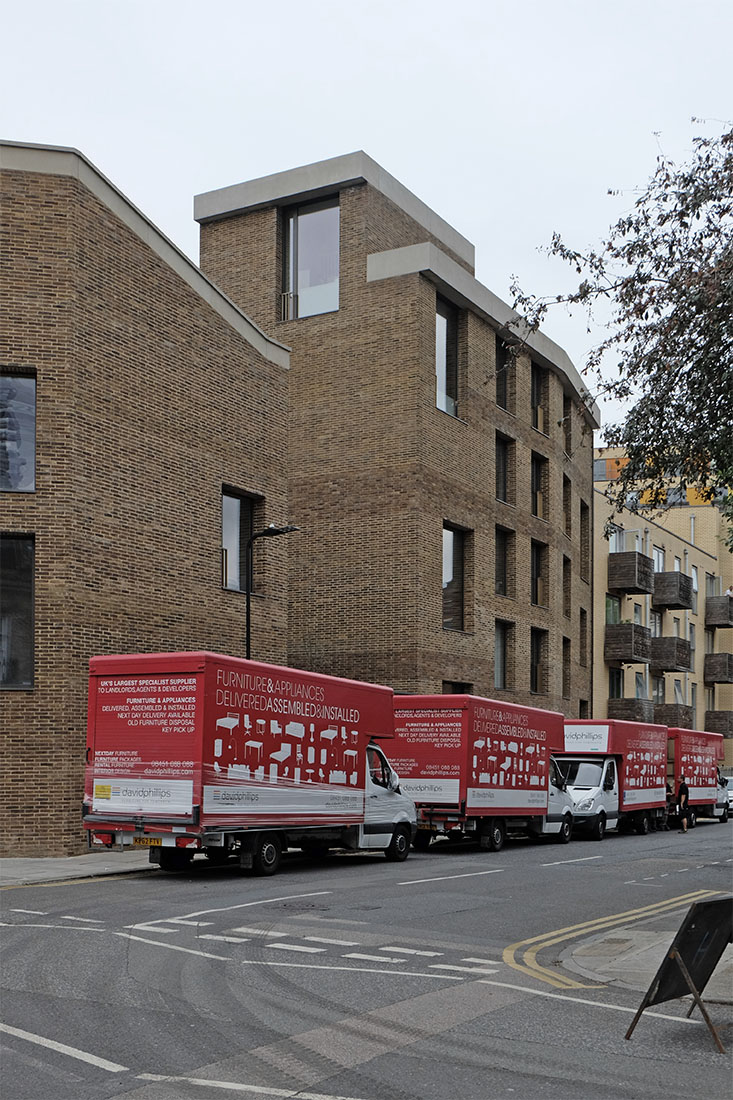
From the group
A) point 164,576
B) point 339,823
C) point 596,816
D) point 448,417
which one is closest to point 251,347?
point 164,576

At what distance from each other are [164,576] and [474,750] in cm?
716

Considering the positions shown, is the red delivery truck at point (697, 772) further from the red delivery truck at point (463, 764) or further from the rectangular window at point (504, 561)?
the red delivery truck at point (463, 764)

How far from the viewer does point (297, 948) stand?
38.9ft

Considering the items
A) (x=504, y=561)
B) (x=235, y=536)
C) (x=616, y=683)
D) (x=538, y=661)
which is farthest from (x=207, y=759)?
(x=616, y=683)

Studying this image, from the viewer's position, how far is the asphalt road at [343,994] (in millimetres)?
7125

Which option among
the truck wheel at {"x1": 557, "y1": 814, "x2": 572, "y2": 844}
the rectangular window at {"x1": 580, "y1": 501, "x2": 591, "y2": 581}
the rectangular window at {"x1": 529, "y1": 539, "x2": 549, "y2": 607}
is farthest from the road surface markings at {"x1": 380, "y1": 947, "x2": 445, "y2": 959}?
the rectangular window at {"x1": 580, "y1": 501, "x2": 591, "y2": 581}

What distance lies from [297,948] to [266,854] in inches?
292

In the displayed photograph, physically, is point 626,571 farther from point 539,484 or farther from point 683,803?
point 683,803

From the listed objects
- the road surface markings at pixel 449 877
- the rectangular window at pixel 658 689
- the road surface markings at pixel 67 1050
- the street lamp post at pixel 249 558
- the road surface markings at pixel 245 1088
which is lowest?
the road surface markings at pixel 449 877

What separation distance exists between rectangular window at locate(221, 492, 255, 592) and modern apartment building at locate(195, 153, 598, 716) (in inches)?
267

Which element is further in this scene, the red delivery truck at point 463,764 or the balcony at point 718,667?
the balcony at point 718,667

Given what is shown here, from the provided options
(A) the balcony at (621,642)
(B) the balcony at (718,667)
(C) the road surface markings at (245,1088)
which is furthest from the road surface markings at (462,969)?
(B) the balcony at (718,667)

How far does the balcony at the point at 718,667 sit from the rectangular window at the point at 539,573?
92.4ft

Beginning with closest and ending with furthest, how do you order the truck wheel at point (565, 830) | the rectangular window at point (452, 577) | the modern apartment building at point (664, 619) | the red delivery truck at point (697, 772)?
the truck wheel at point (565, 830) → the rectangular window at point (452, 577) → the red delivery truck at point (697, 772) → the modern apartment building at point (664, 619)
